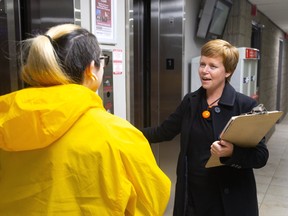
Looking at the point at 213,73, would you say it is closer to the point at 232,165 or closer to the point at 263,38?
the point at 232,165

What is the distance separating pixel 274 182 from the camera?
174 inches

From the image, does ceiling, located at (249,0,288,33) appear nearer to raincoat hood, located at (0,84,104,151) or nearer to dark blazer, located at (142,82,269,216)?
dark blazer, located at (142,82,269,216)

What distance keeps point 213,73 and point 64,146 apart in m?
1.05

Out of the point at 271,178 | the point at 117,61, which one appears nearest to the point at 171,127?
the point at 117,61

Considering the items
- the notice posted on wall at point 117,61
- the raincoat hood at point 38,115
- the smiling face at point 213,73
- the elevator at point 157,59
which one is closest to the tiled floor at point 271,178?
the elevator at point 157,59

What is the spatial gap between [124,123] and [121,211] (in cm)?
24

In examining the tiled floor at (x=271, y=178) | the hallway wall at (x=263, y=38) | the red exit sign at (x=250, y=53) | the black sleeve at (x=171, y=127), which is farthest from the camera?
the hallway wall at (x=263, y=38)

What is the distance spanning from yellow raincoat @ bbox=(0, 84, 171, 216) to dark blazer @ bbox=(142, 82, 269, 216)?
2.57ft

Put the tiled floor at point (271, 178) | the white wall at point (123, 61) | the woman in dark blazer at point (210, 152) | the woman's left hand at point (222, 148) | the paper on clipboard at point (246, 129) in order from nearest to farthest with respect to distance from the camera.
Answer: the paper on clipboard at point (246, 129) < the woman's left hand at point (222, 148) < the woman in dark blazer at point (210, 152) < the white wall at point (123, 61) < the tiled floor at point (271, 178)

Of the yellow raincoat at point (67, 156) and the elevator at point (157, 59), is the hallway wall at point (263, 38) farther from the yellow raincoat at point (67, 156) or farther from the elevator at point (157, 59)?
the yellow raincoat at point (67, 156)

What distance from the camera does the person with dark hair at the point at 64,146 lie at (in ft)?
2.73

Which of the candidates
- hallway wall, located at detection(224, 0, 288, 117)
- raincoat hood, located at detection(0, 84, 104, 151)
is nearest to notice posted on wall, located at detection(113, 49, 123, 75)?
raincoat hood, located at detection(0, 84, 104, 151)

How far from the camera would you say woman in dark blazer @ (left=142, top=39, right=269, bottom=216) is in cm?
165

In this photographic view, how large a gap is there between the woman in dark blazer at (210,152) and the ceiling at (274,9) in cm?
367
